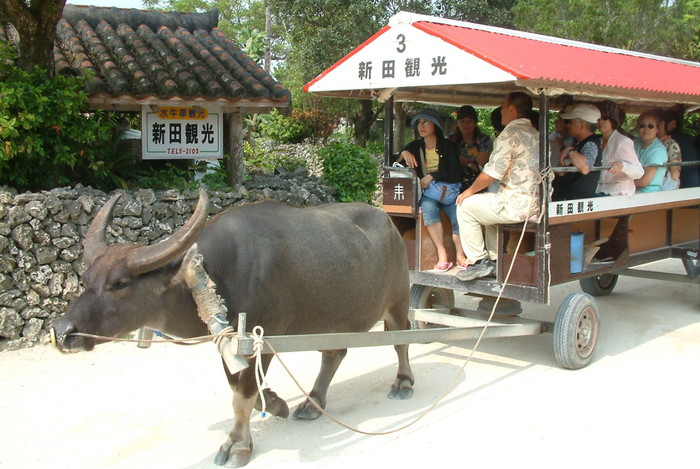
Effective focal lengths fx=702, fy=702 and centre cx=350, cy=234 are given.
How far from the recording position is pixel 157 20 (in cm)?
838

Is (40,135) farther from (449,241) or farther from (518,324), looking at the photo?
(518,324)

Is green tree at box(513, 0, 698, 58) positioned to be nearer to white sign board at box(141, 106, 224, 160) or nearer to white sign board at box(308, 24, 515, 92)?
white sign board at box(141, 106, 224, 160)

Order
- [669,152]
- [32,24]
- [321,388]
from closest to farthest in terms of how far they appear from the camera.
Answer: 1. [321,388]
2. [32,24]
3. [669,152]

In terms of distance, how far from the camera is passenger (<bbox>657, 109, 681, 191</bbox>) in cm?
663

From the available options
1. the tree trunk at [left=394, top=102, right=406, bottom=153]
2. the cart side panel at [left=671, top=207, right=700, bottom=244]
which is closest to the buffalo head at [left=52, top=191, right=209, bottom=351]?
the cart side panel at [left=671, top=207, right=700, bottom=244]

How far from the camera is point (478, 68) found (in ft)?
15.4

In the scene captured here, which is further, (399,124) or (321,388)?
(399,124)

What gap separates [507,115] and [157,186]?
3.48m

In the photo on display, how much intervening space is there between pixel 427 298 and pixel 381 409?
1561 millimetres

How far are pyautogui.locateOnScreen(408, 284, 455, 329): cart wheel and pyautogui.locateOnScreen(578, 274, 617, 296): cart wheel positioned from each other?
2.38m

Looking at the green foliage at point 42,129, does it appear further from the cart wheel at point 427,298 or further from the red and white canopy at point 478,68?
the cart wheel at point 427,298

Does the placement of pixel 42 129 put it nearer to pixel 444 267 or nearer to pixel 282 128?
Answer: pixel 444 267

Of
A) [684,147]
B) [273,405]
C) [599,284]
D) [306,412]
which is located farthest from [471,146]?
[273,405]

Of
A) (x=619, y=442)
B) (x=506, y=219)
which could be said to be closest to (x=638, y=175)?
(x=506, y=219)
